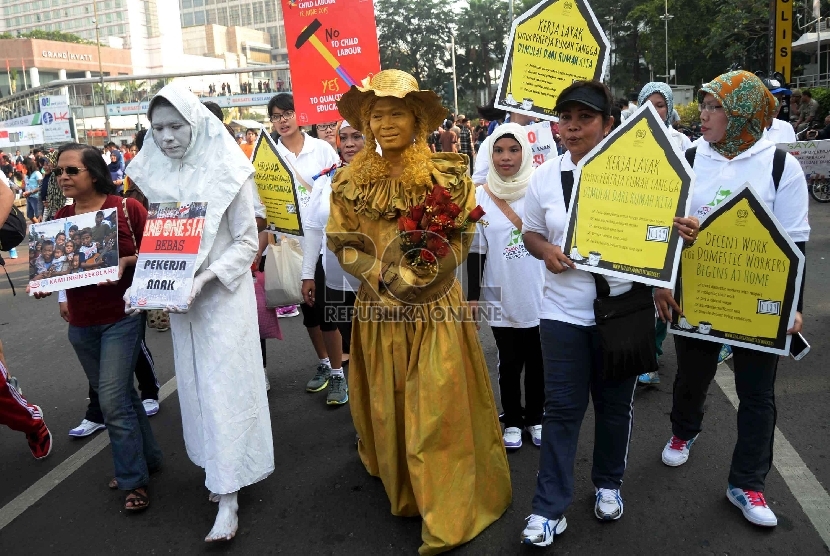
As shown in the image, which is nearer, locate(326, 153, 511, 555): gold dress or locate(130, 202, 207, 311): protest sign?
locate(326, 153, 511, 555): gold dress

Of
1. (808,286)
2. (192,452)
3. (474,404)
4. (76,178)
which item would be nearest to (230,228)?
(76,178)

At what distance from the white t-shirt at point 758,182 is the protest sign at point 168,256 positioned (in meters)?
2.37

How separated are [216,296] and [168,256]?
0.29 m

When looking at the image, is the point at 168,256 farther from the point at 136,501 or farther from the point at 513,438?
the point at 513,438

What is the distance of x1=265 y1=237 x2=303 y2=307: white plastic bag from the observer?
15.2 ft

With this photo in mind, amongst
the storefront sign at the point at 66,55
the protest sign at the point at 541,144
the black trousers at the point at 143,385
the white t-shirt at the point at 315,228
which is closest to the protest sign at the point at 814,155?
the protest sign at the point at 541,144

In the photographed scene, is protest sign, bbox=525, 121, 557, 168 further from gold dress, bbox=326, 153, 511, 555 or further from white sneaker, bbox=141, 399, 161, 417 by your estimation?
white sneaker, bbox=141, 399, 161, 417

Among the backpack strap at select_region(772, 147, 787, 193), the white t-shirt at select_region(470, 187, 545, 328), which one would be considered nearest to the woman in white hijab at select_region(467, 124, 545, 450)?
the white t-shirt at select_region(470, 187, 545, 328)

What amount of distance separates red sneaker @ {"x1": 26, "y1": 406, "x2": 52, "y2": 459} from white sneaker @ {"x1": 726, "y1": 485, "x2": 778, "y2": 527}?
3.92 m

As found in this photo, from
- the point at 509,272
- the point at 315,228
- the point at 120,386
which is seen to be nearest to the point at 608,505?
the point at 509,272

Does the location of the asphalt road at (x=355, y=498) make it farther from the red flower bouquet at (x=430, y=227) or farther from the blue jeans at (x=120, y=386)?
the red flower bouquet at (x=430, y=227)

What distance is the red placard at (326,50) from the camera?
5438 mm

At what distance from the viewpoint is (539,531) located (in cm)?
289

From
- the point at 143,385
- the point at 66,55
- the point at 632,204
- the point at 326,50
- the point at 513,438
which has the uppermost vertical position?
the point at 66,55
